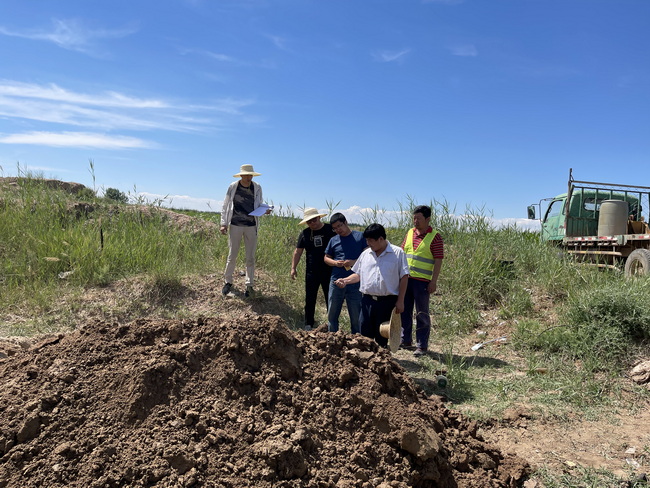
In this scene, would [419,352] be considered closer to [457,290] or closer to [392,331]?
[392,331]

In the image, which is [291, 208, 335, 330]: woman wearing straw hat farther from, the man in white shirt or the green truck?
the green truck

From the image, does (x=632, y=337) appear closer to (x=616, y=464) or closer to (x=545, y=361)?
(x=545, y=361)

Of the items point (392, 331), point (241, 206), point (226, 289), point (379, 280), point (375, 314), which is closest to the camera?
point (392, 331)

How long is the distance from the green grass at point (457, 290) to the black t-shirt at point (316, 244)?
1.31 meters

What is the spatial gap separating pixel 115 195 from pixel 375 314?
8.64m

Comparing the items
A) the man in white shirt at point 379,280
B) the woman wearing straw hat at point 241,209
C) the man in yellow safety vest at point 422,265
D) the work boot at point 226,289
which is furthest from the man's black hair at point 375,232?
the work boot at point 226,289

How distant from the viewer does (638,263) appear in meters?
8.02

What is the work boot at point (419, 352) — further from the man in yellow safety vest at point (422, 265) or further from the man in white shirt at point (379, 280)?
the man in white shirt at point (379, 280)

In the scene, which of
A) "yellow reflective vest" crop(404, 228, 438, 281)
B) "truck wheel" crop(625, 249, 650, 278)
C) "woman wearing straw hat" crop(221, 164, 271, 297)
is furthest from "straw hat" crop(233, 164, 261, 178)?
"truck wheel" crop(625, 249, 650, 278)

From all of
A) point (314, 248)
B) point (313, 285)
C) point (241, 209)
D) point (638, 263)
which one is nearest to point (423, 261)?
point (314, 248)

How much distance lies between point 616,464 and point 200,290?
564 cm

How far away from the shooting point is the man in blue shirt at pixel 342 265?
5.14 metres

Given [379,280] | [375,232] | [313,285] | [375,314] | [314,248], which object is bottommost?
[375,314]

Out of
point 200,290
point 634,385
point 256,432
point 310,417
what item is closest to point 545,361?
point 634,385
